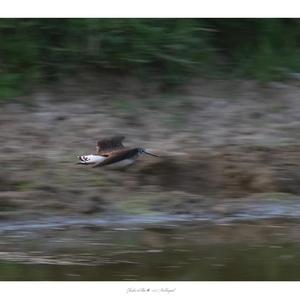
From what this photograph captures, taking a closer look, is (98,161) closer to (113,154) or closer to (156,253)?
(113,154)

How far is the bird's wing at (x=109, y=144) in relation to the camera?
7059 mm

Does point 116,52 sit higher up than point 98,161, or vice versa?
point 116,52

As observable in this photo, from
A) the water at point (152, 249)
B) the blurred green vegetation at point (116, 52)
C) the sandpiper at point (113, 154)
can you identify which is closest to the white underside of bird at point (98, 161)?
the sandpiper at point (113, 154)

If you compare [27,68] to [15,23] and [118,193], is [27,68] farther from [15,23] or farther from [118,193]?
[118,193]

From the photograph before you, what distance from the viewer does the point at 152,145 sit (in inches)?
289

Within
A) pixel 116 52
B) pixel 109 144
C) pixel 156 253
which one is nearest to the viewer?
pixel 156 253

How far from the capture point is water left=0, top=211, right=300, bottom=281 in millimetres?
5152

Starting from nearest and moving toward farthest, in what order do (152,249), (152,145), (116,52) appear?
(152,249)
(152,145)
(116,52)

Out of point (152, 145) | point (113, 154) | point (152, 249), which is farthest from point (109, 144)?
point (152, 249)

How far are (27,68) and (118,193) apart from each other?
165cm

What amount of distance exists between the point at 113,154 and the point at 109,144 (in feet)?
0.53

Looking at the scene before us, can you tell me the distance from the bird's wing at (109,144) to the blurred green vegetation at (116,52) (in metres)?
1.02

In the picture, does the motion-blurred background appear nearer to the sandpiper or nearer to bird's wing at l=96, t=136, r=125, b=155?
the sandpiper

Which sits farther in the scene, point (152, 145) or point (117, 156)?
point (152, 145)
